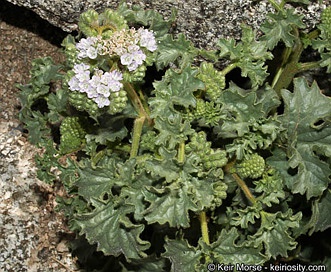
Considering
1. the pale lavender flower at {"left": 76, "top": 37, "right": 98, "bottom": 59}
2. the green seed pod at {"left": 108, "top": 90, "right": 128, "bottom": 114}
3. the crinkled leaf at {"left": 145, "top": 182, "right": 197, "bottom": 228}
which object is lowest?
the crinkled leaf at {"left": 145, "top": 182, "right": 197, "bottom": 228}

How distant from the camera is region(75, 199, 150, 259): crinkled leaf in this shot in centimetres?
313

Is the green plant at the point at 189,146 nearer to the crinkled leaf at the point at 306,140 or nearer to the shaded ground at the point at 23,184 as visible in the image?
the crinkled leaf at the point at 306,140

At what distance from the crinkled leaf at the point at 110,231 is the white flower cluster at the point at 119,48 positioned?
0.61m

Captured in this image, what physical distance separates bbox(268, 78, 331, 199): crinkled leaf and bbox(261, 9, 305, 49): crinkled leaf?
0.21 meters

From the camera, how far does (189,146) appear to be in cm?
308

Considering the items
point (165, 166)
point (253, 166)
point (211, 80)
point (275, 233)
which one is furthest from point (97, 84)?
point (275, 233)

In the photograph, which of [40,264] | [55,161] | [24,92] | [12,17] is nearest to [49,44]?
[12,17]

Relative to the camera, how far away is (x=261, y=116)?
123 inches

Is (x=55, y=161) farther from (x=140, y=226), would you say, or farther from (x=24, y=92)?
(x=140, y=226)

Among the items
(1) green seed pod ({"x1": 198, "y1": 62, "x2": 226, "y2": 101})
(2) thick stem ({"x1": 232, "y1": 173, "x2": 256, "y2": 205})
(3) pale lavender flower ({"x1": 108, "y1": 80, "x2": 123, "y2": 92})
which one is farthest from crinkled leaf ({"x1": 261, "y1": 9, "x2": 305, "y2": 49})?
(3) pale lavender flower ({"x1": 108, "y1": 80, "x2": 123, "y2": 92})

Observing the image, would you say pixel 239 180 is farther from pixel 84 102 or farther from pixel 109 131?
pixel 84 102

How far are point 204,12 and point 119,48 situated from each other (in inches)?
34.2

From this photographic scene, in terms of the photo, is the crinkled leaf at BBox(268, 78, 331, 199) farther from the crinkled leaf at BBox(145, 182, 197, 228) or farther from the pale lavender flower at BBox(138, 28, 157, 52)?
the pale lavender flower at BBox(138, 28, 157, 52)

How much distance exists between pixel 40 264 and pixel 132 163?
44.5 inches
